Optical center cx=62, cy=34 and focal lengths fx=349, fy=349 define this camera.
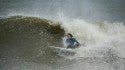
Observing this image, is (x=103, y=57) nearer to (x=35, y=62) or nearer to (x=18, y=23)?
(x=35, y=62)

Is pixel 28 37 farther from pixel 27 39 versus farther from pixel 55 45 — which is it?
pixel 55 45

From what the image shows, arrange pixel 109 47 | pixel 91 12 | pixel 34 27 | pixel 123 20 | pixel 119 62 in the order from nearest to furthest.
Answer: pixel 119 62, pixel 109 47, pixel 34 27, pixel 123 20, pixel 91 12

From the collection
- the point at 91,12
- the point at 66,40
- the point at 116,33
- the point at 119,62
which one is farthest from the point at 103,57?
the point at 91,12

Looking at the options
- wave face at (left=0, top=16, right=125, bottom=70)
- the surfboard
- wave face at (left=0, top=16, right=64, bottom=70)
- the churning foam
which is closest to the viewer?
wave face at (left=0, top=16, right=125, bottom=70)

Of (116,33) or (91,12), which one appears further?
(91,12)

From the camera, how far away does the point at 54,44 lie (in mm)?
20938

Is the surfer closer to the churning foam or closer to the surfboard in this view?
the churning foam

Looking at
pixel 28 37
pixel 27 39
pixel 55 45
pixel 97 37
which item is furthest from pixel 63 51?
pixel 97 37

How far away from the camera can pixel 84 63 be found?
60.8ft

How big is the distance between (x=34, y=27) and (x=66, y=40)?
2.69 m

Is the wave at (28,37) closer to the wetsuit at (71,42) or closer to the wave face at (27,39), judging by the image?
the wave face at (27,39)

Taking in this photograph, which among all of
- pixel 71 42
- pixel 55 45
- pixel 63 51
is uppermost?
pixel 71 42

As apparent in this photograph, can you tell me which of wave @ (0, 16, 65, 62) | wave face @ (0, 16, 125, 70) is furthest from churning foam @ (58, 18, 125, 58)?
wave @ (0, 16, 65, 62)

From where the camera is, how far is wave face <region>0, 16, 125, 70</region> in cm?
1845
